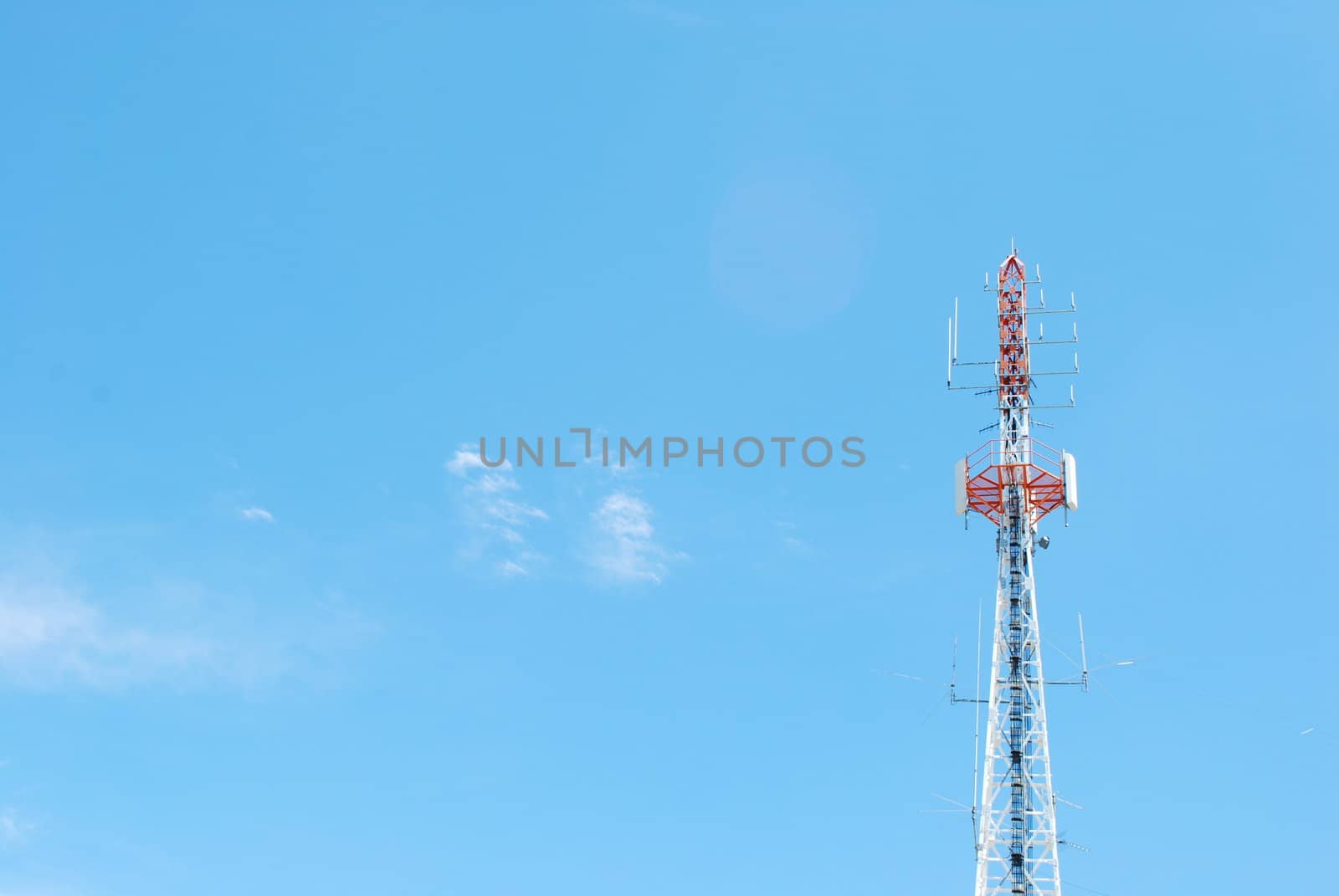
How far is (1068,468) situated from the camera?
285 ft

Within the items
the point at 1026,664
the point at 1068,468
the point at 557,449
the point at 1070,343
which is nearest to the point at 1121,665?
the point at 1026,664

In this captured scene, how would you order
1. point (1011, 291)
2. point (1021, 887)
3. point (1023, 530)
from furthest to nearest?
point (1011, 291), point (1023, 530), point (1021, 887)

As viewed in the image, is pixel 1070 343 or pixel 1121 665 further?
pixel 1070 343

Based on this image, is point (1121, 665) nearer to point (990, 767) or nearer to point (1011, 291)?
point (990, 767)

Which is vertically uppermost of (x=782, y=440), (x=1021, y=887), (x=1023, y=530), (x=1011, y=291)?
(x=1011, y=291)

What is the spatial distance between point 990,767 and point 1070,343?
882 inches

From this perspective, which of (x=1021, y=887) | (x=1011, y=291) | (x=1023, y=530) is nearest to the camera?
(x=1021, y=887)

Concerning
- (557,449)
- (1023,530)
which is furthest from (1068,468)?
(557,449)

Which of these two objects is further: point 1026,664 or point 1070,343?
point 1070,343

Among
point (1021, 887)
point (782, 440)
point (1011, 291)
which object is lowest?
point (1021, 887)

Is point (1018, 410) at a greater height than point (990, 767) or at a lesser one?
greater

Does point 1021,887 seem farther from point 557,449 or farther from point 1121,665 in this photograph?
point 557,449

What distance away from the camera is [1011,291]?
9244 cm

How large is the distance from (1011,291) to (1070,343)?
4482 mm
